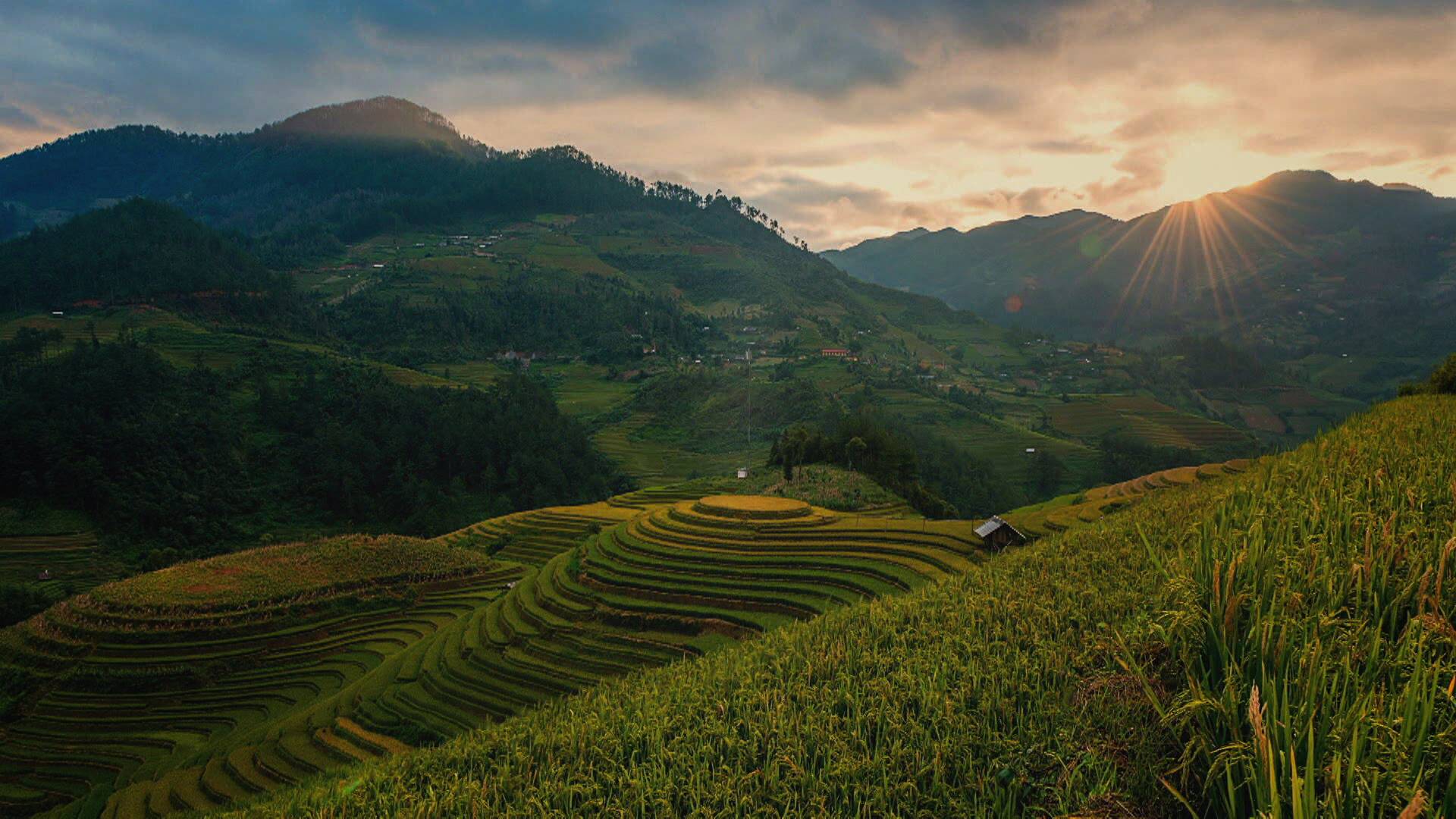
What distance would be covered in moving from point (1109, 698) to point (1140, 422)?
323 feet

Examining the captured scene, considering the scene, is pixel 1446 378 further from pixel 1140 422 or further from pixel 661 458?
pixel 1140 422

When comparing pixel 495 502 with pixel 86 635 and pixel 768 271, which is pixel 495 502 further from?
pixel 768 271

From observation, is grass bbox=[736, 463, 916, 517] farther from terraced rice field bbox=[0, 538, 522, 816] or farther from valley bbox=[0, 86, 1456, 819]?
terraced rice field bbox=[0, 538, 522, 816]

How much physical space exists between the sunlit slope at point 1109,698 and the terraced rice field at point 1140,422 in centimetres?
8519

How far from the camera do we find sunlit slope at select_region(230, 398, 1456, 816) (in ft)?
11.4

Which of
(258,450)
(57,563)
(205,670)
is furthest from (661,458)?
(205,670)

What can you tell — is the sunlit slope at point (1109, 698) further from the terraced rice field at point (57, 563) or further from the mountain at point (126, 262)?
the mountain at point (126, 262)

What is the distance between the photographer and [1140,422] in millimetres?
88750

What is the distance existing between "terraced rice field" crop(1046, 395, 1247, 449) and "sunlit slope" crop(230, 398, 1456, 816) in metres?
85.2

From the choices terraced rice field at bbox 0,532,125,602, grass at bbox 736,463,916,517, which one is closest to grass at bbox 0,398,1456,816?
grass at bbox 736,463,916,517

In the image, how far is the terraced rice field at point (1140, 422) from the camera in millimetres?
82438

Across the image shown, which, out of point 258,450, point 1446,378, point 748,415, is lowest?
point 258,450

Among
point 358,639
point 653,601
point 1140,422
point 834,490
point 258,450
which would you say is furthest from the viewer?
point 1140,422

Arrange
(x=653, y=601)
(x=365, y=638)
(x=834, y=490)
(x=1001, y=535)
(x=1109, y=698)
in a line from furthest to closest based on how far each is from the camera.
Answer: (x=834, y=490), (x=365, y=638), (x=653, y=601), (x=1001, y=535), (x=1109, y=698)
